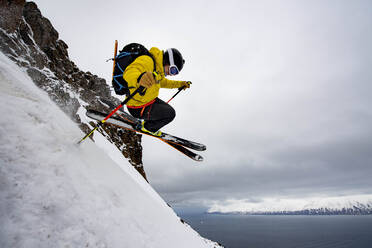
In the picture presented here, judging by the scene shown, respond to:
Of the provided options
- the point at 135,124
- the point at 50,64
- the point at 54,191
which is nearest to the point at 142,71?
the point at 54,191

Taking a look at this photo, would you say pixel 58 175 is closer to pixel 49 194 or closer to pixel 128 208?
pixel 49 194

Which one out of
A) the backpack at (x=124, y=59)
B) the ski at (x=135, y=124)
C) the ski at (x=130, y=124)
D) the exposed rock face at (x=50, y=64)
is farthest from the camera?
the exposed rock face at (x=50, y=64)

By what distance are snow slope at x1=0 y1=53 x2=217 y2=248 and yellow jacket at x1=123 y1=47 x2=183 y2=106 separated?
6.08ft

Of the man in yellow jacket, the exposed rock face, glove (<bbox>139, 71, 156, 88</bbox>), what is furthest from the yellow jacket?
the exposed rock face

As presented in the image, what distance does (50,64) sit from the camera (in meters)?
29.4

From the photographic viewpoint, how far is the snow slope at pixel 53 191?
2111 mm

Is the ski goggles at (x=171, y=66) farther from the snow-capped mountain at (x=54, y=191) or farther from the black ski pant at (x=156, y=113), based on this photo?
the snow-capped mountain at (x=54, y=191)

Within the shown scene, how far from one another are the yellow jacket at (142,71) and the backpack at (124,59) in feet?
1.02

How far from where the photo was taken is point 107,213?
2.95 metres

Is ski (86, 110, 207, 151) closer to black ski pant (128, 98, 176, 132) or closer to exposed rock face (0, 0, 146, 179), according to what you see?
black ski pant (128, 98, 176, 132)

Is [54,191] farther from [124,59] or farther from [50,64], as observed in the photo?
[50,64]

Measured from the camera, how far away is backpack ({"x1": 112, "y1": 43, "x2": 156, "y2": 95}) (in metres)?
4.66

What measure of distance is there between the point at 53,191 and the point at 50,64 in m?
36.3

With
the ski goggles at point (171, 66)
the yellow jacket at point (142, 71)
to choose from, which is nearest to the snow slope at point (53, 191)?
the yellow jacket at point (142, 71)
